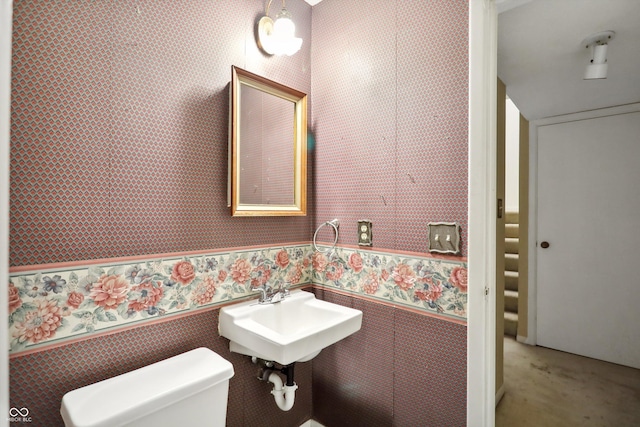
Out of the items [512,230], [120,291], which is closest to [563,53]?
[512,230]

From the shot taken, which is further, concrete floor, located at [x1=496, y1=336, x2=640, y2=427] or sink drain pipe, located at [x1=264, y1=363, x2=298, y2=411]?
→ concrete floor, located at [x1=496, y1=336, x2=640, y2=427]

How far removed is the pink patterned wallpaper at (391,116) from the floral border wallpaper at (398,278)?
0.09 metres

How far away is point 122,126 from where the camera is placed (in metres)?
1.09

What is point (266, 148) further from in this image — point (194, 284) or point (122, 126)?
point (194, 284)

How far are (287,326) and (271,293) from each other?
183mm

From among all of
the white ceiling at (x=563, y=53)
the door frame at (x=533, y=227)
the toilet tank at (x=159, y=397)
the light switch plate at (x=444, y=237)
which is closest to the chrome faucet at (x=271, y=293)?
the toilet tank at (x=159, y=397)

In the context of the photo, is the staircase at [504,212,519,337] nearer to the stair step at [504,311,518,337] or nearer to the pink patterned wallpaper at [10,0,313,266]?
the stair step at [504,311,518,337]

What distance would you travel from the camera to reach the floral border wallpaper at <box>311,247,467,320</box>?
4.18 ft

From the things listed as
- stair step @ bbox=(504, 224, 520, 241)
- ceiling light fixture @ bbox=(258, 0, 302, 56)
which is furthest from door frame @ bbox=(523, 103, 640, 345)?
ceiling light fixture @ bbox=(258, 0, 302, 56)

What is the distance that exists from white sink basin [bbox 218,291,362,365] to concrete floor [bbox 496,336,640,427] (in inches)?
58.2

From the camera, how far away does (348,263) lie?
165 cm

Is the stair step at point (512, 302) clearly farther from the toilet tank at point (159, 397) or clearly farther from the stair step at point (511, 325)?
the toilet tank at point (159, 397)

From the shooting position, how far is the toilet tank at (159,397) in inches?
33.2

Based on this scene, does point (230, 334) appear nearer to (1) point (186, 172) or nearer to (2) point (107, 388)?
(2) point (107, 388)
